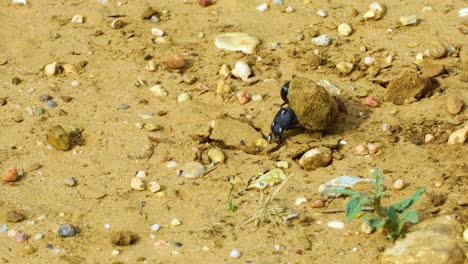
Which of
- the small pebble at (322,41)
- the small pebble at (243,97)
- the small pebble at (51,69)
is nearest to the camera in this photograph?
the small pebble at (243,97)

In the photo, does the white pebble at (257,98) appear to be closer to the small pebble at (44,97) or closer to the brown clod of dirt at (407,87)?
the brown clod of dirt at (407,87)

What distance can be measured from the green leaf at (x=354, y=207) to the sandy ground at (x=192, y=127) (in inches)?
10.4

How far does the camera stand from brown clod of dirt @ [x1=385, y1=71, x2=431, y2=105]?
5320mm

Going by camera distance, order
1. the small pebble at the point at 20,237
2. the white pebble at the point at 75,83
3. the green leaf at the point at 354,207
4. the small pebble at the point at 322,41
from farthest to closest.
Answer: the small pebble at the point at 322,41 < the white pebble at the point at 75,83 < the small pebble at the point at 20,237 < the green leaf at the point at 354,207

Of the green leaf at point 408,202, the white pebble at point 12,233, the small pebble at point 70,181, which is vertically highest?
the green leaf at point 408,202

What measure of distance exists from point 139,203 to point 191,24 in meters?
1.90

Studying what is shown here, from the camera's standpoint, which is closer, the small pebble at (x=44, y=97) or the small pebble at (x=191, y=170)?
the small pebble at (x=191, y=170)

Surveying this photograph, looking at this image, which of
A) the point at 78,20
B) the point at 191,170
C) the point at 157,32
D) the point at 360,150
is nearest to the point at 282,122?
the point at 360,150

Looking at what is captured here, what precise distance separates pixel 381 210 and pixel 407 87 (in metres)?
1.33

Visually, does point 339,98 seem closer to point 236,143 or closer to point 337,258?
point 236,143

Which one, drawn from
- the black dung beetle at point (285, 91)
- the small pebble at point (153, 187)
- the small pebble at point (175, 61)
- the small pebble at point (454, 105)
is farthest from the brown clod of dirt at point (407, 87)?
the small pebble at point (153, 187)

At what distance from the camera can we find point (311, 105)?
16.4ft

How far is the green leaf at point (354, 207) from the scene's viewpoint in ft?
13.4

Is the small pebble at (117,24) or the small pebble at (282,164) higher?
the small pebble at (282,164)
